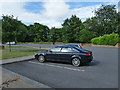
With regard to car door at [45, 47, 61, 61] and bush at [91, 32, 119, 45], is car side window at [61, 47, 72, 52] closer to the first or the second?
car door at [45, 47, 61, 61]

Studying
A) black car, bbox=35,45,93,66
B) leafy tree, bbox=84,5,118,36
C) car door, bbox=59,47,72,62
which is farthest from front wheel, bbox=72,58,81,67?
leafy tree, bbox=84,5,118,36

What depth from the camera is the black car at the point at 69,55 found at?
21.6 ft

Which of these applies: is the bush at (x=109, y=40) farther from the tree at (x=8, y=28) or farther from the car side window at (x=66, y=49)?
the tree at (x=8, y=28)

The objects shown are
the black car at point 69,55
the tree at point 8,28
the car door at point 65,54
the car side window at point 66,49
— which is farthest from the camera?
the tree at point 8,28

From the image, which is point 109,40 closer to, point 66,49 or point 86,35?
point 86,35

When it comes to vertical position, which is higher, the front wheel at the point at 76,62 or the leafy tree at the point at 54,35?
the leafy tree at the point at 54,35

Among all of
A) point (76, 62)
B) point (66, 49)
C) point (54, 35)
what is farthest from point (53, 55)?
point (54, 35)

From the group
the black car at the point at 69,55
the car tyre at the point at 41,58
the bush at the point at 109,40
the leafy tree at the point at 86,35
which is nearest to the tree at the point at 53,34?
the leafy tree at the point at 86,35

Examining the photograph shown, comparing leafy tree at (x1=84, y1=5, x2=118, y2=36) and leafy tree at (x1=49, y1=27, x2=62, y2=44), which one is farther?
leafy tree at (x1=49, y1=27, x2=62, y2=44)

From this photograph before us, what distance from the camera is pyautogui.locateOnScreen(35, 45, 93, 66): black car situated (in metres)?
6.58

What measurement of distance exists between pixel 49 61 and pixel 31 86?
4683 mm

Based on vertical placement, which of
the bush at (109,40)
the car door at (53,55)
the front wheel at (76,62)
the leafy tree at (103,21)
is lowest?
the front wheel at (76,62)

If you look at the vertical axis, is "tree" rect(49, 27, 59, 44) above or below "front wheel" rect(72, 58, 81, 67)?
above

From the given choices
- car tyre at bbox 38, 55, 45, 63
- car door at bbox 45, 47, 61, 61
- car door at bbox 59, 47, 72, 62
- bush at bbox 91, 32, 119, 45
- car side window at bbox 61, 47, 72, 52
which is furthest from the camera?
bush at bbox 91, 32, 119, 45
